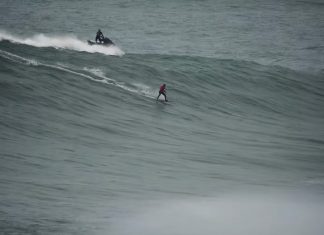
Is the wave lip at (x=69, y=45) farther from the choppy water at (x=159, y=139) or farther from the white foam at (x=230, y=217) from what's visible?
the white foam at (x=230, y=217)

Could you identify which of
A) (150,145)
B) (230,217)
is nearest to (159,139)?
(150,145)

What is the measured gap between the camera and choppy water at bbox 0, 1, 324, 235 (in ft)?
51.2

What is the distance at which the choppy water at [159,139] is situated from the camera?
15.6 metres

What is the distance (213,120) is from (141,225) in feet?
53.5

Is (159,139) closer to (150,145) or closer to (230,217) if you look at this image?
(150,145)

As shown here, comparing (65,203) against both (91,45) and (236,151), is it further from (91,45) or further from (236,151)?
(91,45)

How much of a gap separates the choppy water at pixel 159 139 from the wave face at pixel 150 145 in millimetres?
63

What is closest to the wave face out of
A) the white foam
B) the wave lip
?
the white foam

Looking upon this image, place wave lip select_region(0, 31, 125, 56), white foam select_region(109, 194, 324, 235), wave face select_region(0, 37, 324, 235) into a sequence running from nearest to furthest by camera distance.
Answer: white foam select_region(109, 194, 324, 235) → wave face select_region(0, 37, 324, 235) → wave lip select_region(0, 31, 125, 56)

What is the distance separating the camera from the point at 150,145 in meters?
24.5

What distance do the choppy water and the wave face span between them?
63 mm

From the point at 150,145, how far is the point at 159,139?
1.36 m

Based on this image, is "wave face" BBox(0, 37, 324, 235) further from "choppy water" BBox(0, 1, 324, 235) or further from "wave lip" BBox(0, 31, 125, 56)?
"wave lip" BBox(0, 31, 125, 56)

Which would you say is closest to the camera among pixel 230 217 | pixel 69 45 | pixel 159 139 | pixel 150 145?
pixel 230 217
